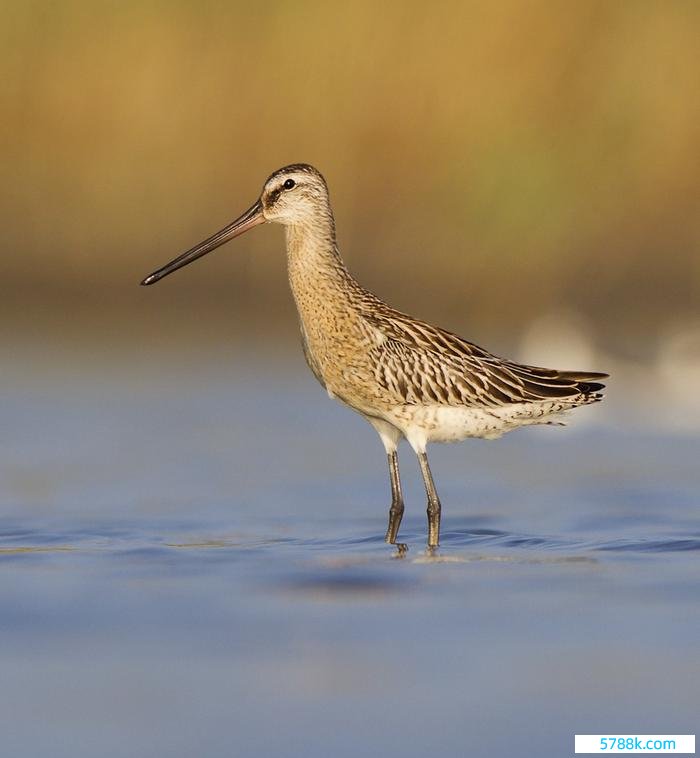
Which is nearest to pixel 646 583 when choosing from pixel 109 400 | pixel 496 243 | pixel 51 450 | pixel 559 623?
pixel 559 623

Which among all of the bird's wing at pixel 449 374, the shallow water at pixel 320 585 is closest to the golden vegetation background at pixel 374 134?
the shallow water at pixel 320 585

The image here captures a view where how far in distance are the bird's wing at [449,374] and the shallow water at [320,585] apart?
69cm

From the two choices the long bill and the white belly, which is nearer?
the white belly

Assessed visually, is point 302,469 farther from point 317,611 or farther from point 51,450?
point 317,611

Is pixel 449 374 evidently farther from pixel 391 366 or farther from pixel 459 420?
pixel 391 366

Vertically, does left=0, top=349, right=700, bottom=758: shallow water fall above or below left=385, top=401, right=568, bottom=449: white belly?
below

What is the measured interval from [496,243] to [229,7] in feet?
11.1

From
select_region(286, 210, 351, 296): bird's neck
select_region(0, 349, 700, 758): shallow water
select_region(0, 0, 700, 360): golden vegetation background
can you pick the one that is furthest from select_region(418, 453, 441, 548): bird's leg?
select_region(0, 0, 700, 360): golden vegetation background

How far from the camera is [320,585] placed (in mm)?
8891

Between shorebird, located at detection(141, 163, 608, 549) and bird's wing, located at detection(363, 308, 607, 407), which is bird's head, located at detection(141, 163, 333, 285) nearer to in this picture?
shorebird, located at detection(141, 163, 608, 549)

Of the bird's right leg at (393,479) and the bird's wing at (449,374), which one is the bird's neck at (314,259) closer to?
the bird's wing at (449,374)

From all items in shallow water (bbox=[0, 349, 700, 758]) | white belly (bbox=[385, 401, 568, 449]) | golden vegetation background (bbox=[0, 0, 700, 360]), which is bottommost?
shallow water (bbox=[0, 349, 700, 758])

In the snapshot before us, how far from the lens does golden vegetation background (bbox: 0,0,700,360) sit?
65.6 feet

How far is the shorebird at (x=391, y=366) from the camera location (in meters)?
10.2
